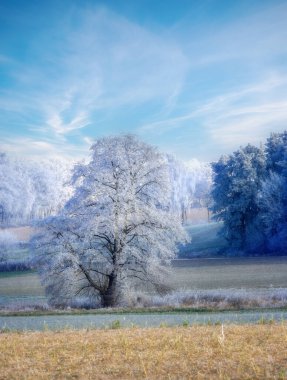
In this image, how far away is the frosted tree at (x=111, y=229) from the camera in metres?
A: 26.9

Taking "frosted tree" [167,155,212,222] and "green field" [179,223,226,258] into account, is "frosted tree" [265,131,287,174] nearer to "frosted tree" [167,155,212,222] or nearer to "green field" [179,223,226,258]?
"green field" [179,223,226,258]

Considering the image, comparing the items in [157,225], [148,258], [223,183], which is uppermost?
[223,183]

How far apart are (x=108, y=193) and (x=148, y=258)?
15.7ft

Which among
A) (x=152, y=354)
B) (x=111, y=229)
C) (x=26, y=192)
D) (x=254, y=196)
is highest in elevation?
(x=26, y=192)

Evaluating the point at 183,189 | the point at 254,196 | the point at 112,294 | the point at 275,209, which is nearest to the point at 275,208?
the point at 275,209

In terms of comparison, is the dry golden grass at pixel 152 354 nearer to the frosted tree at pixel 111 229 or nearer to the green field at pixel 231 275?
the frosted tree at pixel 111 229

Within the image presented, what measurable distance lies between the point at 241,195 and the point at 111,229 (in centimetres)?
4754

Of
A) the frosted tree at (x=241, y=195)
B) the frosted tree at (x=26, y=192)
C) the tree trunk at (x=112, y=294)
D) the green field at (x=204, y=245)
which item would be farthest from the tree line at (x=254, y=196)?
the tree trunk at (x=112, y=294)

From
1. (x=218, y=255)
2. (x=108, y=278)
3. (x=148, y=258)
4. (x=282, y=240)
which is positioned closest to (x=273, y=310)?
(x=148, y=258)

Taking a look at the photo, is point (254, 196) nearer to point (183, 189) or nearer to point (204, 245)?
point (204, 245)

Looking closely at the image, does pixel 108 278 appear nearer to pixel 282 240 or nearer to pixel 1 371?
pixel 1 371

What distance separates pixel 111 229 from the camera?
2722 cm

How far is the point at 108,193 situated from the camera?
28.0 metres

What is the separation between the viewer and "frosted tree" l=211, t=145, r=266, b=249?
70.6m
